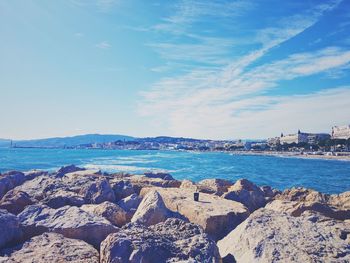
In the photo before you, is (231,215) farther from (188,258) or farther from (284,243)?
(188,258)

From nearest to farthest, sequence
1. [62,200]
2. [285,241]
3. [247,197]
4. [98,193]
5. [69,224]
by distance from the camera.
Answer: [285,241] → [69,224] → [62,200] → [98,193] → [247,197]

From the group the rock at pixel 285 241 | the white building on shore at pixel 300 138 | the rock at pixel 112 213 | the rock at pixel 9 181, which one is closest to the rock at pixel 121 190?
the rock at pixel 112 213

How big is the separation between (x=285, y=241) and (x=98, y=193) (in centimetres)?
551

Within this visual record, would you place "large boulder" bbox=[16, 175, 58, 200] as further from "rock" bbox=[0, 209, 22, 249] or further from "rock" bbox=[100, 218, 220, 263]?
"rock" bbox=[100, 218, 220, 263]

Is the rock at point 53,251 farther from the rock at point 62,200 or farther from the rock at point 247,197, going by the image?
the rock at point 247,197

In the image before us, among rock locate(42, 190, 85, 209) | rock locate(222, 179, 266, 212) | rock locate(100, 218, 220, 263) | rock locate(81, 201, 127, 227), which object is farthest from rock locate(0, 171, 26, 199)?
rock locate(100, 218, 220, 263)

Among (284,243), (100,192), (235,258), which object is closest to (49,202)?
(100,192)

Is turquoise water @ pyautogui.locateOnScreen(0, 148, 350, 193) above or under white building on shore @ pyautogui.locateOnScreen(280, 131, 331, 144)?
under

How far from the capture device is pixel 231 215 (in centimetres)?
639

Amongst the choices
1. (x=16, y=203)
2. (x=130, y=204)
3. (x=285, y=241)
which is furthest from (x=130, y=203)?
(x=285, y=241)

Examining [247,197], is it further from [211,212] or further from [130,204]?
[130,204]

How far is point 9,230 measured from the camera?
16.0 feet

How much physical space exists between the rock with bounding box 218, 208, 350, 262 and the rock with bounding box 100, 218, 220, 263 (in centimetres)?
60

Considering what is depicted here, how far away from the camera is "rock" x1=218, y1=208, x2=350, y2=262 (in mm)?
4016
